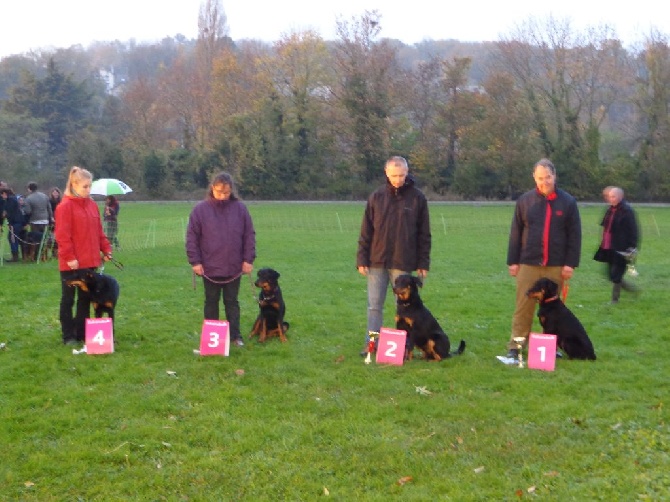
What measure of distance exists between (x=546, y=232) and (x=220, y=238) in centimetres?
282

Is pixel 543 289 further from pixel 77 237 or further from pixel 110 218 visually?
pixel 110 218

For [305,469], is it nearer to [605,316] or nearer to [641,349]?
[641,349]

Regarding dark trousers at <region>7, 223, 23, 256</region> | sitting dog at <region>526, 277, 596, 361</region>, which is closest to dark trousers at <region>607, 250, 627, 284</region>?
sitting dog at <region>526, 277, 596, 361</region>

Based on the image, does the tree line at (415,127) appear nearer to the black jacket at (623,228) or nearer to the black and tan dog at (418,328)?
the black jacket at (623,228)

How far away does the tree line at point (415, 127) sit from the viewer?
4294 centimetres

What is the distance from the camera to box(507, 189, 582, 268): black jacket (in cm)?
648

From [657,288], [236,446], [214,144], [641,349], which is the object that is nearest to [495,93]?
[214,144]

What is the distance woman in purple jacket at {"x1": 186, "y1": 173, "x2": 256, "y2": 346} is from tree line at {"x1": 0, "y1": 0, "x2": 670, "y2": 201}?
3766 cm

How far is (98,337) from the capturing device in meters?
6.90

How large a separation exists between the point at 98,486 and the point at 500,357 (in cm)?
382

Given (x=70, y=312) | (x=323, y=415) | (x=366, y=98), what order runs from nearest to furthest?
1. (x=323, y=415)
2. (x=70, y=312)
3. (x=366, y=98)

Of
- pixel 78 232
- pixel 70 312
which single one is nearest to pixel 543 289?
pixel 78 232

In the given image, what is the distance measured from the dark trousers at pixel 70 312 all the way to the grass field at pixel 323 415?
0.69 feet

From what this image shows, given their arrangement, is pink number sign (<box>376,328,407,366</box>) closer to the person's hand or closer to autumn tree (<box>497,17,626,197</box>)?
the person's hand
